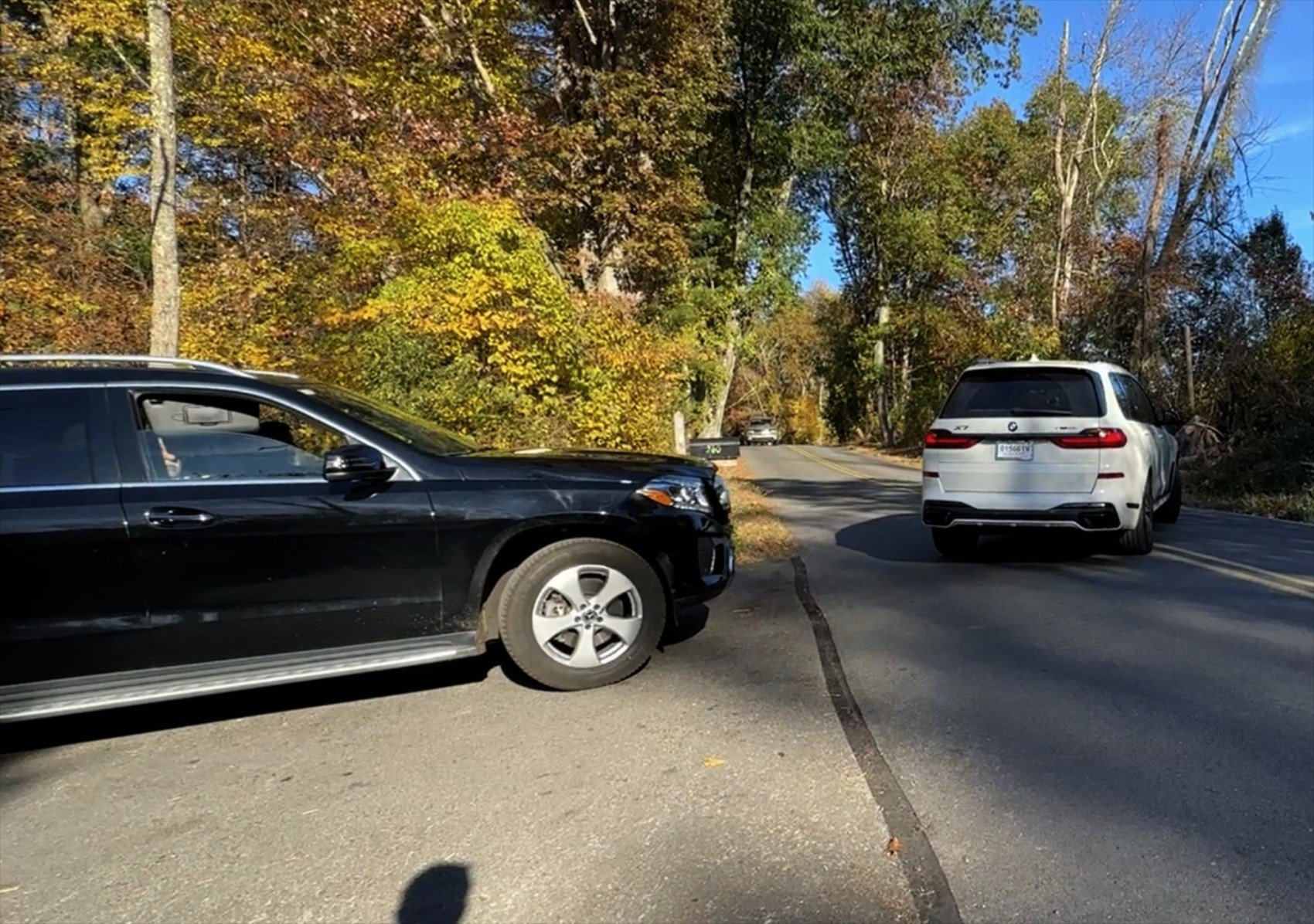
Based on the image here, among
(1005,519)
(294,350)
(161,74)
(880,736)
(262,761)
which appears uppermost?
(161,74)

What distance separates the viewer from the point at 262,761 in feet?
12.5

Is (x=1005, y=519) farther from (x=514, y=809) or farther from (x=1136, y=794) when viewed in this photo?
(x=514, y=809)

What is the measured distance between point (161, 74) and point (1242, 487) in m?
16.0

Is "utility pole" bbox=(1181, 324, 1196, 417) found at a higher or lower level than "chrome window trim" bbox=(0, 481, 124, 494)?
higher

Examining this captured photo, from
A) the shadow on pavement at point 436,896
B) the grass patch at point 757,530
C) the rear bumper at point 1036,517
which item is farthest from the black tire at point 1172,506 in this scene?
the shadow on pavement at point 436,896

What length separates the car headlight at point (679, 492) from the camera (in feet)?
15.4

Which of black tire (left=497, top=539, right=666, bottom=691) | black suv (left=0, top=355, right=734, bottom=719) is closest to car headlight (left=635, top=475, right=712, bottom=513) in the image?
black suv (left=0, top=355, right=734, bottom=719)

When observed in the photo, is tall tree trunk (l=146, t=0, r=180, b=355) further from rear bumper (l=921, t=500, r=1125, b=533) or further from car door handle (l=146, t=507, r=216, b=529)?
rear bumper (l=921, t=500, r=1125, b=533)

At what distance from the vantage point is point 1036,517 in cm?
719

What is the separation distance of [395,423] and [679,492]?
1684 millimetres

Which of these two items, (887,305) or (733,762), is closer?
(733,762)

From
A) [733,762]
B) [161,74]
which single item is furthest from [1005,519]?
[161,74]

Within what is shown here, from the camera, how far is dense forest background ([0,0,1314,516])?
10227 millimetres

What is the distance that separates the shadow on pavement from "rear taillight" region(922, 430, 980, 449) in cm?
590
